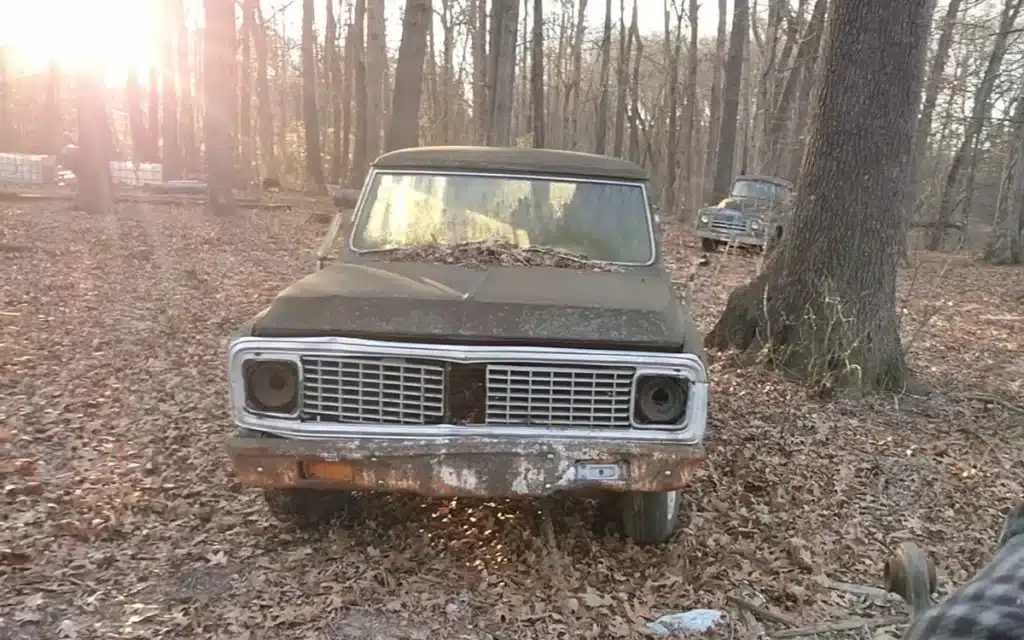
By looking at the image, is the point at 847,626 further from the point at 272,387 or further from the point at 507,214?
the point at 507,214

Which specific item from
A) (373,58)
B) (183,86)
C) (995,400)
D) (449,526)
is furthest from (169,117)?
(995,400)

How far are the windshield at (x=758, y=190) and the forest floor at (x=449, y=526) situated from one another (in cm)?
1155

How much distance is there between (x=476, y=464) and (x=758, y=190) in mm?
16673

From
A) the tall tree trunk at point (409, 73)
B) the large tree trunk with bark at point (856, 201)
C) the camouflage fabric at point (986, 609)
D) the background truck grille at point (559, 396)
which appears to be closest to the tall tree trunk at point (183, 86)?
the tall tree trunk at point (409, 73)

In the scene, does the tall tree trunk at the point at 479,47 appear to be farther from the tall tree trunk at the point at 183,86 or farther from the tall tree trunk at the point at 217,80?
the tall tree trunk at the point at 183,86

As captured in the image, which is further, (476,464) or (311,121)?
(311,121)

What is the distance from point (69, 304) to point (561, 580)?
7.06 meters

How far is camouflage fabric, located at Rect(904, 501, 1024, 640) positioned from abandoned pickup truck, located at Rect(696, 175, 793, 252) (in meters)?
15.8

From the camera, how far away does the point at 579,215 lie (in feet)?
15.9

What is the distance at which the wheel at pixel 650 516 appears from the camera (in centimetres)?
377

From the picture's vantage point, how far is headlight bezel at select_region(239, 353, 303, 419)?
11.3 feet

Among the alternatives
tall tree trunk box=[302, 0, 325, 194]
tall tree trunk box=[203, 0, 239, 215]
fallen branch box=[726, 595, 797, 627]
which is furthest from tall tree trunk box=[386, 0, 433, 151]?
tall tree trunk box=[302, 0, 325, 194]

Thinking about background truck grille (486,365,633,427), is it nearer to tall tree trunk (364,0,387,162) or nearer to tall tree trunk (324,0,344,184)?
tall tree trunk (364,0,387,162)

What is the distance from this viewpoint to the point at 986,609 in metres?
0.88
